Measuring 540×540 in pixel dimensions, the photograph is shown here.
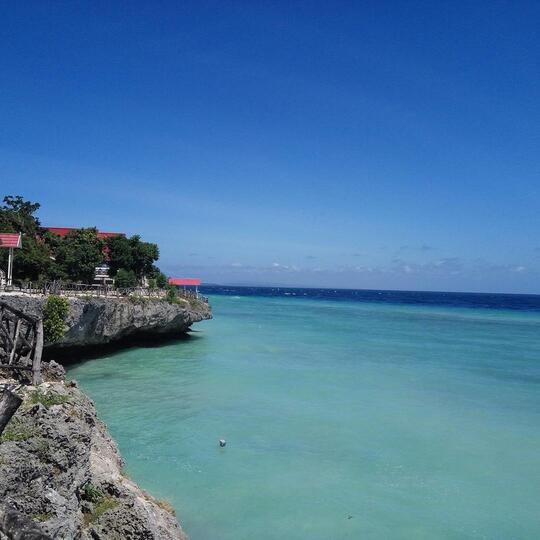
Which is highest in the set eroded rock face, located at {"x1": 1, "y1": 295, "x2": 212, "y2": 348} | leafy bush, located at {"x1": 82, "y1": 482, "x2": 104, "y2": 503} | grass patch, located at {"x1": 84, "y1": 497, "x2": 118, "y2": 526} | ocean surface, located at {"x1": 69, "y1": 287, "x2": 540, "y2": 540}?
eroded rock face, located at {"x1": 1, "y1": 295, "x2": 212, "y2": 348}

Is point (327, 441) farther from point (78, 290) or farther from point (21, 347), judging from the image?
point (78, 290)

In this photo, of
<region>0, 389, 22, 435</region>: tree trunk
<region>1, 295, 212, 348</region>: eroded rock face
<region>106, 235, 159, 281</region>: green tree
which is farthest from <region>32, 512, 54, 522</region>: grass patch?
<region>106, 235, 159, 281</region>: green tree

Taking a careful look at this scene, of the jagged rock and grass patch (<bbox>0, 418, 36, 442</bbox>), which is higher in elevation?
the jagged rock

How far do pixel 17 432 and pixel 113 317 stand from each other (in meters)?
24.4

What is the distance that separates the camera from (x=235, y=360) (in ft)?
110

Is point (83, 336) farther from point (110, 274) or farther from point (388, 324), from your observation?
point (388, 324)

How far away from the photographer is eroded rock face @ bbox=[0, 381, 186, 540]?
760 centimetres

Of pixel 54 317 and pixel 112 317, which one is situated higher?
pixel 54 317

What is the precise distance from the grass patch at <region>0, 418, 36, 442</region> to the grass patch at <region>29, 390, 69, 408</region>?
56cm

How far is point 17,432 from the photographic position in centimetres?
819

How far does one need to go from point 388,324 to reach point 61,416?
6152cm

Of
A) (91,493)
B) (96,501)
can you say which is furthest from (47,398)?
(96,501)

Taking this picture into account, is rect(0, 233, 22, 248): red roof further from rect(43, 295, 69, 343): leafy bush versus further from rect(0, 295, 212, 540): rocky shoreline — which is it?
rect(0, 295, 212, 540): rocky shoreline

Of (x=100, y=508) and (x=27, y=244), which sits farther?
(x=27, y=244)
